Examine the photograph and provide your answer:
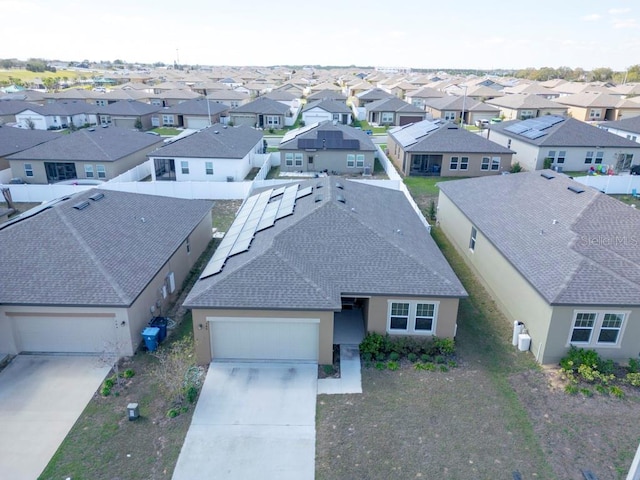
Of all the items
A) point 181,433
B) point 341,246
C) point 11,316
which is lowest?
Answer: point 181,433

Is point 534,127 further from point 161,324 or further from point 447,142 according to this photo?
point 161,324

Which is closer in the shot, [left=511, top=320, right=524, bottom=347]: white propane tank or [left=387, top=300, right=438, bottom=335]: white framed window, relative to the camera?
[left=387, top=300, right=438, bottom=335]: white framed window

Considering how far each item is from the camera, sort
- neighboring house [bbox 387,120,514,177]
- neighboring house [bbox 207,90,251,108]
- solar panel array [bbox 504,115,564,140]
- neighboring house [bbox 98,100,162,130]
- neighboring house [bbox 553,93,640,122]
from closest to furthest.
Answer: neighboring house [bbox 387,120,514,177]
solar panel array [bbox 504,115,564,140]
neighboring house [bbox 98,100,162,130]
neighboring house [bbox 553,93,640,122]
neighboring house [bbox 207,90,251,108]

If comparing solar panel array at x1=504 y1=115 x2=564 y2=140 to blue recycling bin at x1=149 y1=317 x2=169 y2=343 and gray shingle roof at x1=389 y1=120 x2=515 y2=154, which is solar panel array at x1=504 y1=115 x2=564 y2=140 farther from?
blue recycling bin at x1=149 y1=317 x2=169 y2=343

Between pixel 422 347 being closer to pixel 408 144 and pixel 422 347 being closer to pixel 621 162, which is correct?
pixel 408 144

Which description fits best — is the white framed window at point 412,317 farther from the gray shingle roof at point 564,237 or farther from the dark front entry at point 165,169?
A: the dark front entry at point 165,169

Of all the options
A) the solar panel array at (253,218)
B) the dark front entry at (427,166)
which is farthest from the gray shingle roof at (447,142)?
the solar panel array at (253,218)

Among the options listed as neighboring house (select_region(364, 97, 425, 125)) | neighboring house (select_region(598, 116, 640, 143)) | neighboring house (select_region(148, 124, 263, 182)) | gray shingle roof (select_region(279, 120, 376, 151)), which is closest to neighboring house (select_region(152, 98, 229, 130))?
neighboring house (select_region(364, 97, 425, 125))

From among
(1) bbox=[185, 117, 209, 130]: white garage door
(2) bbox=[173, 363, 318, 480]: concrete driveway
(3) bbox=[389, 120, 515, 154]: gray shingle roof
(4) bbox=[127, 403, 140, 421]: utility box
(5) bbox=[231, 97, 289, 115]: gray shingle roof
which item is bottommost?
(2) bbox=[173, 363, 318, 480]: concrete driveway

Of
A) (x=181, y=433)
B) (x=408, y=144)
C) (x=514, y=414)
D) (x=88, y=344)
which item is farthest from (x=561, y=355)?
(x=408, y=144)
